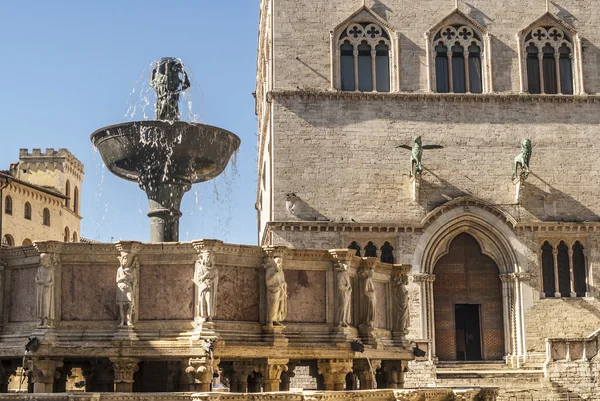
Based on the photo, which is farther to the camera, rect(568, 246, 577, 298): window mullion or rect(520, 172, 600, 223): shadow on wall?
rect(520, 172, 600, 223): shadow on wall

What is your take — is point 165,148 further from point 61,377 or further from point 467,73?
point 467,73

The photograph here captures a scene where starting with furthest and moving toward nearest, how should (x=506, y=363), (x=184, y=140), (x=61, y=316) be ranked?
(x=506, y=363) → (x=184, y=140) → (x=61, y=316)

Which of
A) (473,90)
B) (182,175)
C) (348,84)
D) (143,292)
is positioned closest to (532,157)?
(473,90)

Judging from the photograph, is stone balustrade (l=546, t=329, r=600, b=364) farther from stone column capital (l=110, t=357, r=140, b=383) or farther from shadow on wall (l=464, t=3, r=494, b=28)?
stone column capital (l=110, t=357, r=140, b=383)

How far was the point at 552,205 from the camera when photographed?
97.1 ft

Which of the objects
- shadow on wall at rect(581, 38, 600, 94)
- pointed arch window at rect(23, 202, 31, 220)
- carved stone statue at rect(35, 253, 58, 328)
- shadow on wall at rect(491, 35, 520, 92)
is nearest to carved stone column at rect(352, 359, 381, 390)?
carved stone statue at rect(35, 253, 58, 328)

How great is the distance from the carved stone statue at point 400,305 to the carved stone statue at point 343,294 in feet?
5.18

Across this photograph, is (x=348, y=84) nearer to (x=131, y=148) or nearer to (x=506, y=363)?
(x=506, y=363)

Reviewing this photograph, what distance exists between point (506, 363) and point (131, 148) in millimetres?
17722

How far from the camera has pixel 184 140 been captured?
14.2 meters

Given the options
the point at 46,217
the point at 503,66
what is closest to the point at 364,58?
the point at 503,66

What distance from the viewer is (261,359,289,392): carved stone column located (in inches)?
496

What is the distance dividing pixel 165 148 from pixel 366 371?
4249 millimetres

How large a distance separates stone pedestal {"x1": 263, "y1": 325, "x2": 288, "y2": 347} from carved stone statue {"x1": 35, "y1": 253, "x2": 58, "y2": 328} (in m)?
2.69
